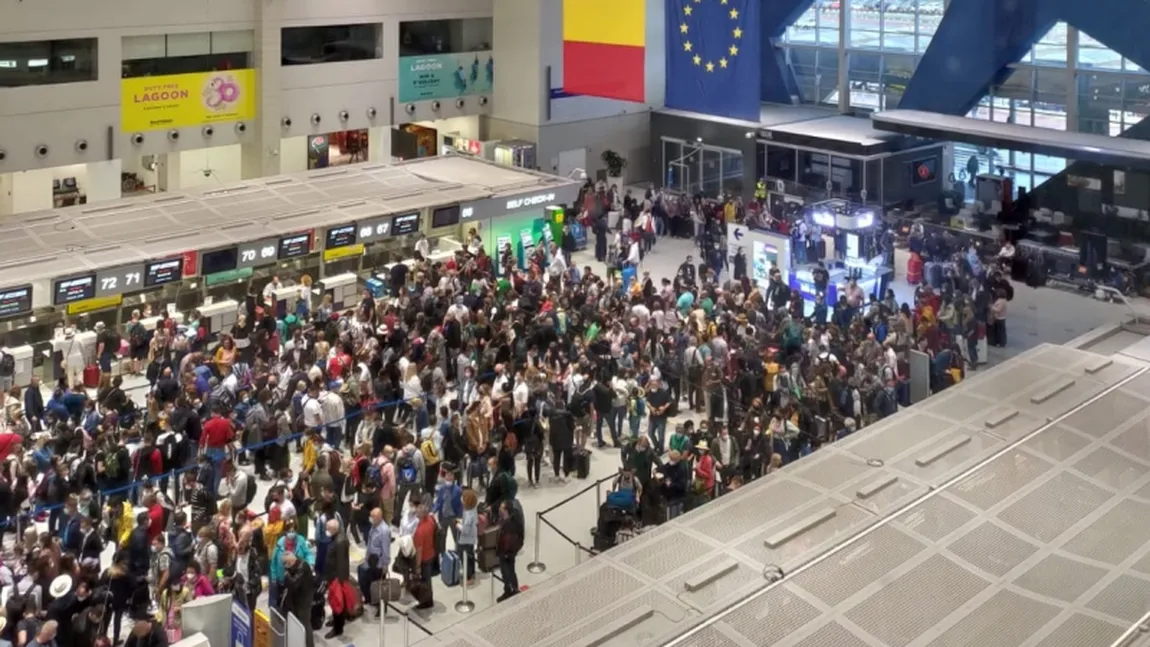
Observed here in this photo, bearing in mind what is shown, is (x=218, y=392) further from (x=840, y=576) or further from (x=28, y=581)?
(x=840, y=576)

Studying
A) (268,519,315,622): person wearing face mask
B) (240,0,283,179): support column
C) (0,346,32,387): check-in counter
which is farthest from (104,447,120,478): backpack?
(240,0,283,179): support column

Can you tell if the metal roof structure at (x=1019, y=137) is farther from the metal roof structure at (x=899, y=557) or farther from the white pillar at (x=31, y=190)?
the white pillar at (x=31, y=190)

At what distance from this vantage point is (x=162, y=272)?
851 inches

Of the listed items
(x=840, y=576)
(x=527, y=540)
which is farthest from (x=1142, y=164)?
(x=840, y=576)

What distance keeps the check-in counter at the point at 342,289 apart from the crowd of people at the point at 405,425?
0.17 metres

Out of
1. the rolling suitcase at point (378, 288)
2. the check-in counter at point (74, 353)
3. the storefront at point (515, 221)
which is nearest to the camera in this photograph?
the check-in counter at point (74, 353)

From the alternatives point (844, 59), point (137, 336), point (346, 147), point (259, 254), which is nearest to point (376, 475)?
point (137, 336)

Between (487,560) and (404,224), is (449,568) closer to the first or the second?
(487,560)

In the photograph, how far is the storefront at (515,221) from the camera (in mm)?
26281

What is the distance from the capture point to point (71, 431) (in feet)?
52.1

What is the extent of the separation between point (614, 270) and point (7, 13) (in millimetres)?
12953

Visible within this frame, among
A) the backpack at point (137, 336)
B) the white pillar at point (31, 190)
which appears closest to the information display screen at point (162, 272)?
the backpack at point (137, 336)

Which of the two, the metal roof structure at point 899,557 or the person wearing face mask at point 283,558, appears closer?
the metal roof structure at point 899,557

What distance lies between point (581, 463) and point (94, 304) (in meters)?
9.52
